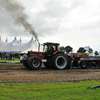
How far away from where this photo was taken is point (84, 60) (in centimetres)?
1290

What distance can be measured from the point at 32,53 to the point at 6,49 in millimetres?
33020

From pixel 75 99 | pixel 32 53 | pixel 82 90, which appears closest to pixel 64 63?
pixel 32 53

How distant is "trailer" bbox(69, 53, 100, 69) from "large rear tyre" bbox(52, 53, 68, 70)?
49.2 inches

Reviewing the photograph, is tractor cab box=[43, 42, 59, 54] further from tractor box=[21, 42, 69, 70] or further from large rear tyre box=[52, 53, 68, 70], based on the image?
large rear tyre box=[52, 53, 68, 70]

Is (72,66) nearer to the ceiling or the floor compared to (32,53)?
nearer to the floor

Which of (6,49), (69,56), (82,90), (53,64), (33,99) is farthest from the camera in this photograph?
(6,49)

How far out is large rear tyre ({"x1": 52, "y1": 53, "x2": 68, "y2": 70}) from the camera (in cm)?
1135

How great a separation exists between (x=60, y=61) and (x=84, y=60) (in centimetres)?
266

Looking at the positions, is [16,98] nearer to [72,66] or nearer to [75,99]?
[75,99]

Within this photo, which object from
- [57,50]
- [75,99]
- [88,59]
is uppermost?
[57,50]

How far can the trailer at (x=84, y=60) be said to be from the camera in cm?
1284

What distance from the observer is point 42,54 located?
11.7 m

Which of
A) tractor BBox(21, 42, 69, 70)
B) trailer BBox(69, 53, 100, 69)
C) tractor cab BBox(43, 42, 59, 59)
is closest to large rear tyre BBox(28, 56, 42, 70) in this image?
tractor BBox(21, 42, 69, 70)

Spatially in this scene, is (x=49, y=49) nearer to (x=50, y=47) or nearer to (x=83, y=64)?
(x=50, y=47)
